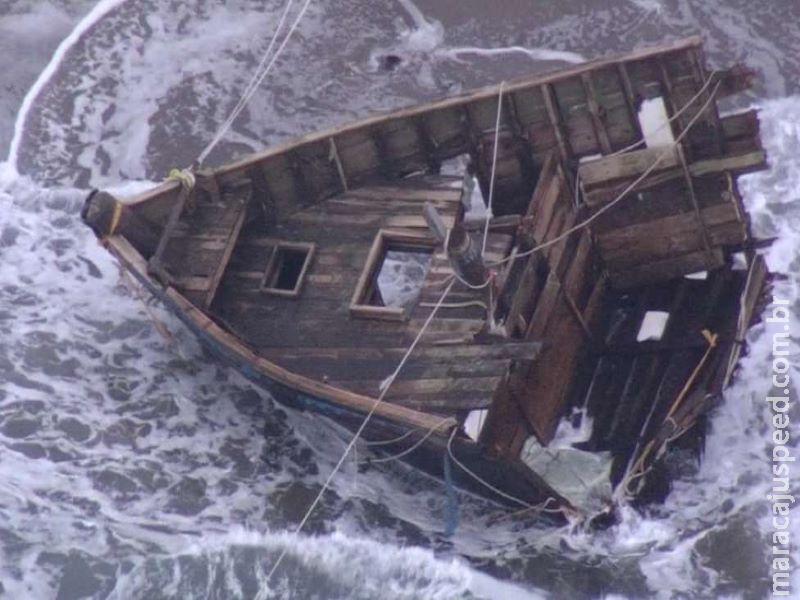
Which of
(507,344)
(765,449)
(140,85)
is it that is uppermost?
(140,85)

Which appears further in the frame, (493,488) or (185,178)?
(185,178)

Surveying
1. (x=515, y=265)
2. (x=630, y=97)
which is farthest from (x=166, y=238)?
(x=630, y=97)

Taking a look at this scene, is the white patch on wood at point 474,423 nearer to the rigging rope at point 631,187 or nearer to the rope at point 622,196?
the rope at point 622,196

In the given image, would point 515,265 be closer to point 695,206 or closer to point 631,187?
point 631,187

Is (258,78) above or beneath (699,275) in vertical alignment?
above

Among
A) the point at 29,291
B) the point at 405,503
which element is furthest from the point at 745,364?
the point at 29,291

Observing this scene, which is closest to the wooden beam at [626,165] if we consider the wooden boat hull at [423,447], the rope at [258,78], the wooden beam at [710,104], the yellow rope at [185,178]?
the wooden beam at [710,104]

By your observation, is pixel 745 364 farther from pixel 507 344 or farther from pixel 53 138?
pixel 53 138
